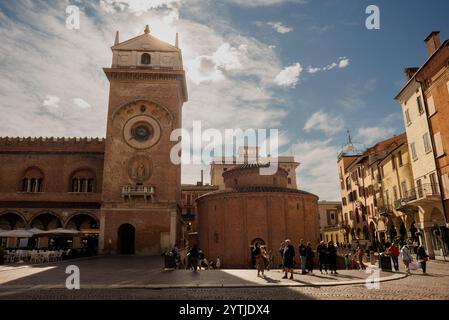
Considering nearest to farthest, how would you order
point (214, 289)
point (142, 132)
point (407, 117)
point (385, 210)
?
point (214, 289) → point (407, 117) → point (142, 132) → point (385, 210)

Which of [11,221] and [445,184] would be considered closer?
[445,184]

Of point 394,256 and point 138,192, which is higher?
point 138,192

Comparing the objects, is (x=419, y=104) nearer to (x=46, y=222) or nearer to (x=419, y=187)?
(x=419, y=187)

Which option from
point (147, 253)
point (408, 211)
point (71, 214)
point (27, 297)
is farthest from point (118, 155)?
point (408, 211)

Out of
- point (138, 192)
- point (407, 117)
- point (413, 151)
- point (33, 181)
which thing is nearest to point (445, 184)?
point (413, 151)

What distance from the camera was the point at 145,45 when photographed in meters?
34.8

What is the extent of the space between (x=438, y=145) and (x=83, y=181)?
3121 centimetres

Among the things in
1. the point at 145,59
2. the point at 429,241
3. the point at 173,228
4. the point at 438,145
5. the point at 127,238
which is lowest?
the point at 429,241

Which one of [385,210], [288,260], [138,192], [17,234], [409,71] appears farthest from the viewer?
[385,210]

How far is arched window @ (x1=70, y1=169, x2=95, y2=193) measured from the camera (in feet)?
112

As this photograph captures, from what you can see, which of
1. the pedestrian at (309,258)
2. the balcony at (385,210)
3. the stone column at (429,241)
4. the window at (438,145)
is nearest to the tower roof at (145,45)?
the window at (438,145)

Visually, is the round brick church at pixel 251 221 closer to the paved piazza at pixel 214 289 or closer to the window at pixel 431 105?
the window at pixel 431 105

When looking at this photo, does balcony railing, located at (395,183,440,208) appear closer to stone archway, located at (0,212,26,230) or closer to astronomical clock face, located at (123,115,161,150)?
astronomical clock face, located at (123,115,161,150)

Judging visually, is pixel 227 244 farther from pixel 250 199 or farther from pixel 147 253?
pixel 147 253
